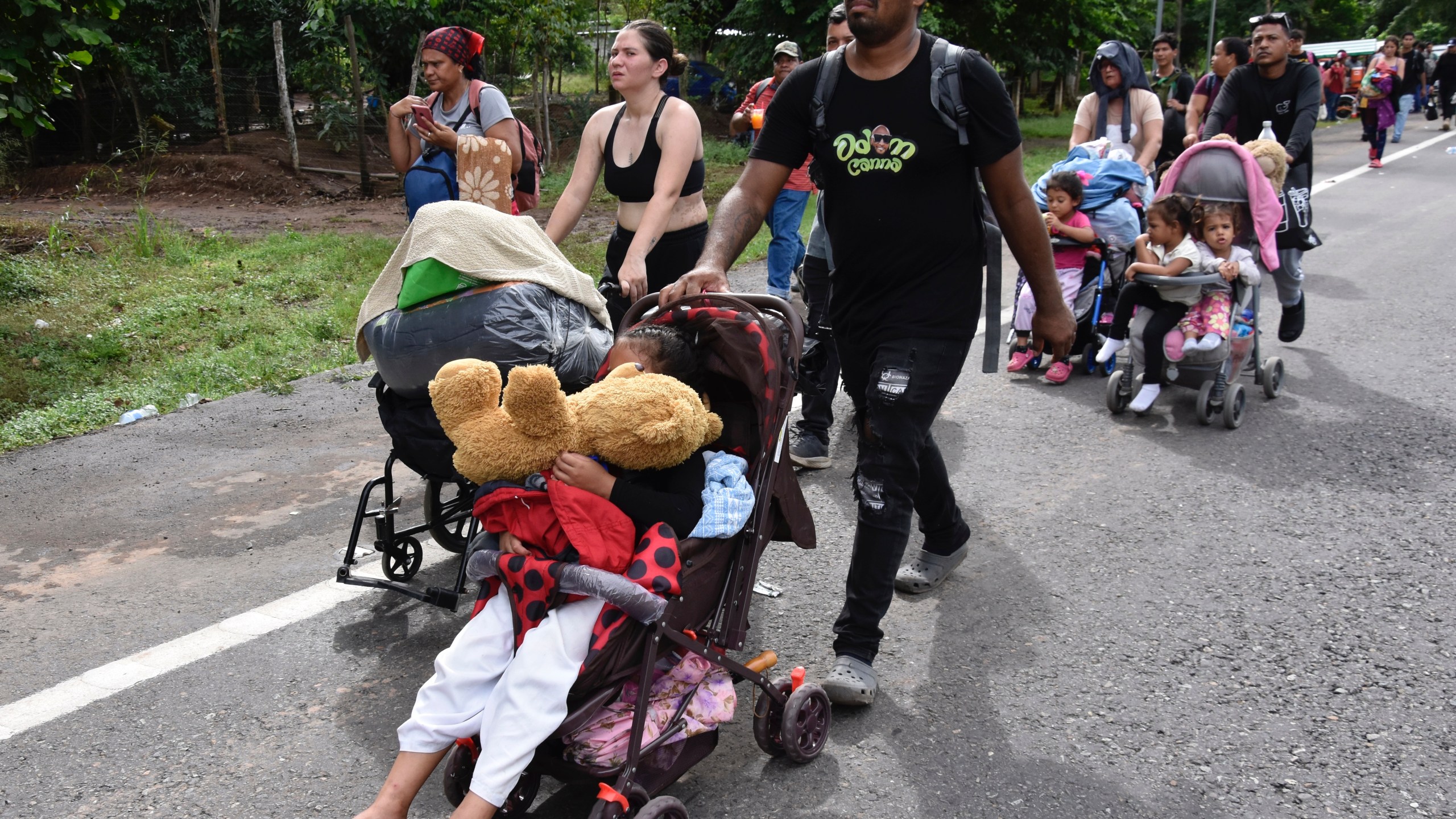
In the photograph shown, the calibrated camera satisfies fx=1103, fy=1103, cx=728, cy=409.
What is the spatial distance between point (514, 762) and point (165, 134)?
18.1 metres

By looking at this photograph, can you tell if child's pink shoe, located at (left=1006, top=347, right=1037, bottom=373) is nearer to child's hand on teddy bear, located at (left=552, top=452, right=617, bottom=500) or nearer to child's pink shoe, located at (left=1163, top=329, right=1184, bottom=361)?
child's pink shoe, located at (left=1163, top=329, right=1184, bottom=361)

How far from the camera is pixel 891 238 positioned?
3.34m

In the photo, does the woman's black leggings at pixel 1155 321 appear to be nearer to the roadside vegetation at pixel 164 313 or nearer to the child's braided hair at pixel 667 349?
the child's braided hair at pixel 667 349

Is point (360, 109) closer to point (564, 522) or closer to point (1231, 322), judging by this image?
A: point (1231, 322)

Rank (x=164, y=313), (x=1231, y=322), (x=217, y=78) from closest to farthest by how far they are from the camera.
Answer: (x=1231, y=322), (x=164, y=313), (x=217, y=78)

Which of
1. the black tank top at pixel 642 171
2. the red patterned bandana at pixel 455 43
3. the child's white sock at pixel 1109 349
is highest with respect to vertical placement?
the red patterned bandana at pixel 455 43

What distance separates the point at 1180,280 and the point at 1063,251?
1169 mm

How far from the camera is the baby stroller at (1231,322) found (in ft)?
19.5

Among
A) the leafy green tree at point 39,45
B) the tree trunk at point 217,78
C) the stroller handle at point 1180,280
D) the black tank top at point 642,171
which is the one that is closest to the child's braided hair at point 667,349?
the black tank top at point 642,171

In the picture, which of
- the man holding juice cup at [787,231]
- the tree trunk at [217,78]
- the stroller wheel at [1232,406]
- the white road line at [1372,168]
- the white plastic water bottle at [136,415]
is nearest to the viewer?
the stroller wheel at [1232,406]

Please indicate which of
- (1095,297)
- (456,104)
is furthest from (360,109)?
(1095,297)

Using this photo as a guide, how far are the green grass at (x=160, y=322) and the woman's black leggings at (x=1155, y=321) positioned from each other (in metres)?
5.01

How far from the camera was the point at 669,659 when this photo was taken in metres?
2.90

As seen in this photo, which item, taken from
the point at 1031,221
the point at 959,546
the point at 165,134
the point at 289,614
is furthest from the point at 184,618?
the point at 165,134
